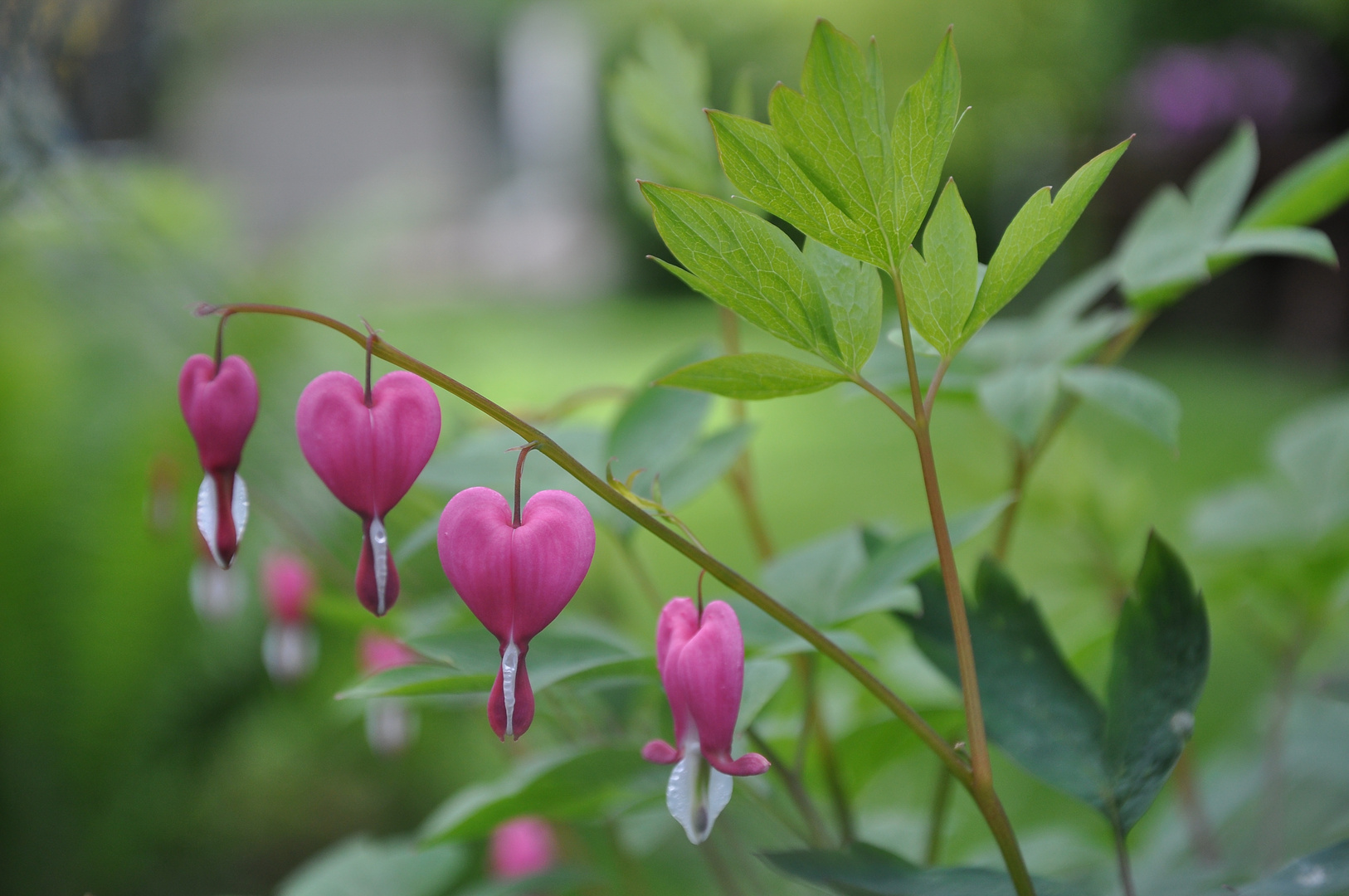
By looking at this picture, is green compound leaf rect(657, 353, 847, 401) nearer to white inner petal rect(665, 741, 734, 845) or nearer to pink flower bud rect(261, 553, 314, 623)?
white inner petal rect(665, 741, 734, 845)

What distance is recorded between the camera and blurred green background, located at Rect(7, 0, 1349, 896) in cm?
92

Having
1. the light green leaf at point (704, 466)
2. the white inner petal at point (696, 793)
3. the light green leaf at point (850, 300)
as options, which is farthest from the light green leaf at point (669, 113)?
the white inner petal at point (696, 793)

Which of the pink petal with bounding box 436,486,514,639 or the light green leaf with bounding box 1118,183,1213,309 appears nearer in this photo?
the pink petal with bounding box 436,486,514,639

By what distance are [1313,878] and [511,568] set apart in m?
0.31

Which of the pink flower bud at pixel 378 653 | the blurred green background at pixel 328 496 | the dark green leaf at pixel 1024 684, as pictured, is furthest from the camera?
the blurred green background at pixel 328 496

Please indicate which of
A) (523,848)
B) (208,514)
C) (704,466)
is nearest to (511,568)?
(208,514)

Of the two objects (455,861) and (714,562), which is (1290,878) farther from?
(455,861)

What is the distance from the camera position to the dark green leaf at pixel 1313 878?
0.36 meters

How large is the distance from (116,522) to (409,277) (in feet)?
18.4

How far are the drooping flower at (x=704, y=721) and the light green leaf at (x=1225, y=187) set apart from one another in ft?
1.29

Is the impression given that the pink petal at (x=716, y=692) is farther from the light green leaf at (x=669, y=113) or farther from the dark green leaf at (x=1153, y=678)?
the light green leaf at (x=669, y=113)

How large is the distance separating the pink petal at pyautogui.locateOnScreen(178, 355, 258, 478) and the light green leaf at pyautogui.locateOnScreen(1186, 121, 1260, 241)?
19.4 inches

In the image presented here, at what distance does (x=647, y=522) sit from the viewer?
0.34 metres

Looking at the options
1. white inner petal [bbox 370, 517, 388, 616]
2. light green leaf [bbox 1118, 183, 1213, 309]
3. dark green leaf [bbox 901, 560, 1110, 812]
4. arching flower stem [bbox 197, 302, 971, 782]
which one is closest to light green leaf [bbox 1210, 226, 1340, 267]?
light green leaf [bbox 1118, 183, 1213, 309]
